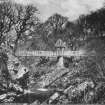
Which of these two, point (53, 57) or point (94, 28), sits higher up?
point (94, 28)

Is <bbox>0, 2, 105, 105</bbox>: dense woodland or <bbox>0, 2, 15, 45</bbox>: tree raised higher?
<bbox>0, 2, 15, 45</bbox>: tree

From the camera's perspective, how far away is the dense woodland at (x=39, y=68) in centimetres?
2416

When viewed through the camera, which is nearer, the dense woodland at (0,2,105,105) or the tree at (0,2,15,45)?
the dense woodland at (0,2,105,105)

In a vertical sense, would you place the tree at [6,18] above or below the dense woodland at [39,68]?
above

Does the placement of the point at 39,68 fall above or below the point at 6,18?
below

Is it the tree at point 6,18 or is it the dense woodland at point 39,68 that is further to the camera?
the tree at point 6,18

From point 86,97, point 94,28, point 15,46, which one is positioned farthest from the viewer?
point 94,28

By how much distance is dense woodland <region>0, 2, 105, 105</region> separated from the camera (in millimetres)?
24156

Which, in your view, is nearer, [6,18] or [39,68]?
[39,68]

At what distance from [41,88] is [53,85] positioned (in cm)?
136

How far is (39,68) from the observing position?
29.9m

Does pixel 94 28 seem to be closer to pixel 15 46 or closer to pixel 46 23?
pixel 46 23

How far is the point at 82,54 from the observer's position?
33.6 m

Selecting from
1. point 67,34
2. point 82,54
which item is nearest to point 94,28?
point 67,34
